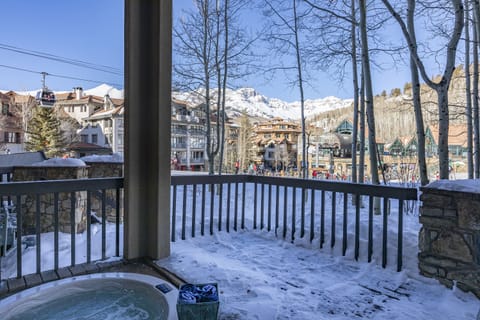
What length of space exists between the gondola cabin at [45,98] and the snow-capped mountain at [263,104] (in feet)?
10.5

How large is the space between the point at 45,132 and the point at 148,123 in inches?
308

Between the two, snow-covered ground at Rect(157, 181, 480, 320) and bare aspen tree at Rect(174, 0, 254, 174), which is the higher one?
bare aspen tree at Rect(174, 0, 254, 174)

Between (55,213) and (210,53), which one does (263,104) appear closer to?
(210,53)

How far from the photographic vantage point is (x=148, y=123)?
287 centimetres

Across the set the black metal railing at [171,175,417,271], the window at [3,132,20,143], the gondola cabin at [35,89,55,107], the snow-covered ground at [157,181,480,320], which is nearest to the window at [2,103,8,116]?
the window at [3,132,20,143]

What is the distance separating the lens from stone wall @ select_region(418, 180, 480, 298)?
2.12 meters

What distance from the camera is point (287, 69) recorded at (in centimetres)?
692

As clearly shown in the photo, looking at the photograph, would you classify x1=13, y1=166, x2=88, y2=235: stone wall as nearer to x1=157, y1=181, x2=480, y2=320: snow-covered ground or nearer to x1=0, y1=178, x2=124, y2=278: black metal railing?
x1=0, y1=178, x2=124, y2=278: black metal railing

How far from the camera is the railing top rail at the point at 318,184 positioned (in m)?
2.62

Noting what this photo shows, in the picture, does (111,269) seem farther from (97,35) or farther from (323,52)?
(323,52)

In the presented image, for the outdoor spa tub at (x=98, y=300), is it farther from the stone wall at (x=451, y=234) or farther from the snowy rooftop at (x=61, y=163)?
the snowy rooftop at (x=61, y=163)

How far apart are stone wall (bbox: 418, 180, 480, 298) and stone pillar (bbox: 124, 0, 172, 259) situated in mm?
2379

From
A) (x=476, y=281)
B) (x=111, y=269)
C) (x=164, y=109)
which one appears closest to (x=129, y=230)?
(x=111, y=269)

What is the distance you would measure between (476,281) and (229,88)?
7.01 metres
